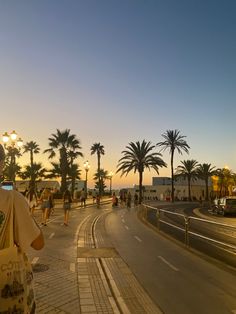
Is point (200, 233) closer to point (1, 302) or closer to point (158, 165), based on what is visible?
point (1, 302)

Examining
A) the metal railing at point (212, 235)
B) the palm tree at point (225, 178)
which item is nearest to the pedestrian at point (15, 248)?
the metal railing at point (212, 235)

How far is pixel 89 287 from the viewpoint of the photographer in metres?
7.99

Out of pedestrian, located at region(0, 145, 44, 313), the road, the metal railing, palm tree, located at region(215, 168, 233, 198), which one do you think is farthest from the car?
palm tree, located at region(215, 168, 233, 198)

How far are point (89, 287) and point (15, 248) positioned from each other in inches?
222

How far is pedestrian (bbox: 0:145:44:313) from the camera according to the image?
2566 mm

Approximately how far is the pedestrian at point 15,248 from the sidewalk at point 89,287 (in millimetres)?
3844

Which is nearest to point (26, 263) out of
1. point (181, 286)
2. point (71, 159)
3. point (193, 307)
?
point (193, 307)

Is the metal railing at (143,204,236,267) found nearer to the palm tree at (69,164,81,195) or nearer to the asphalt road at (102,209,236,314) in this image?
the asphalt road at (102,209,236,314)

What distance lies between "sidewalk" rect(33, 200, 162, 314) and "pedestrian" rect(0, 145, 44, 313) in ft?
12.6

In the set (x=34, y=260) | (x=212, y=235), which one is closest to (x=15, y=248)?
(x=34, y=260)

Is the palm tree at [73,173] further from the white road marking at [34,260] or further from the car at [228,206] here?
the white road marking at [34,260]

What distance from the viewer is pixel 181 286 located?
8500 mm

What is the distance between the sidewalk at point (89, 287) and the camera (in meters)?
6.66

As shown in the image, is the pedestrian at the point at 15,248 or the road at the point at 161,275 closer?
the pedestrian at the point at 15,248
